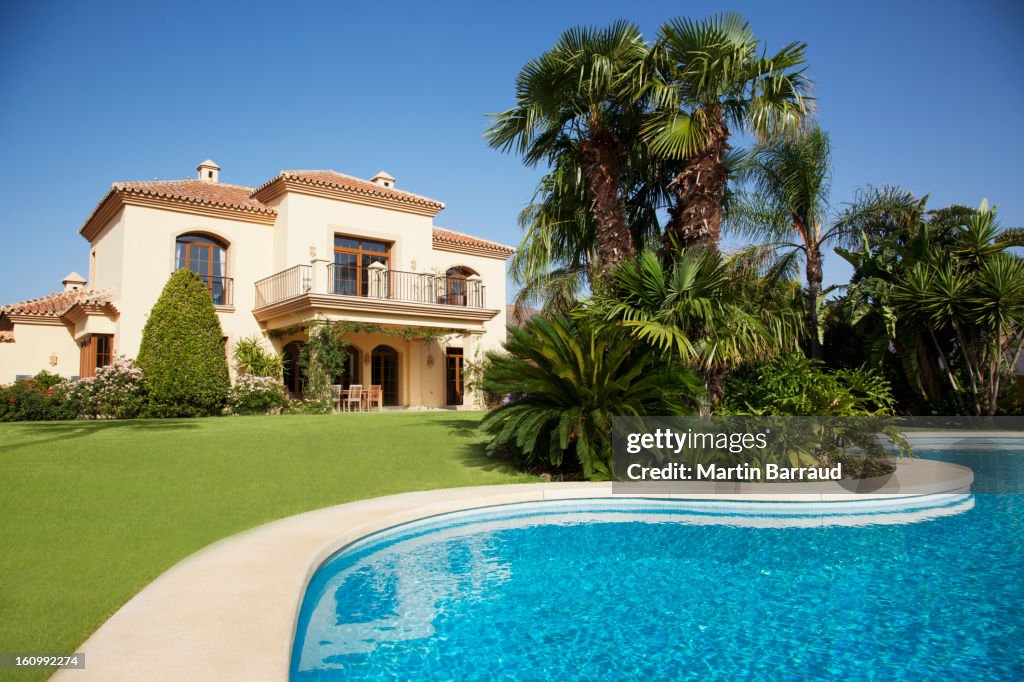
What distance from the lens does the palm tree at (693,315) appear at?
8133 millimetres

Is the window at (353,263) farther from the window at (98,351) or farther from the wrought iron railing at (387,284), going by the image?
the window at (98,351)

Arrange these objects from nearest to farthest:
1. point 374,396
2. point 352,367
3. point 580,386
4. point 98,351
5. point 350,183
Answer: point 580,386 < point 98,351 < point 374,396 < point 352,367 < point 350,183

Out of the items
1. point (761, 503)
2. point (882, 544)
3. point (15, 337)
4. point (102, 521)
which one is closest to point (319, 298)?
point (15, 337)

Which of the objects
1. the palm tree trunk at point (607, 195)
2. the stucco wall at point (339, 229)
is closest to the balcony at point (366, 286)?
the stucco wall at point (339, 229)

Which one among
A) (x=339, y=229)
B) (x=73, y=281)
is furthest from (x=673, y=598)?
(x=73, y=281)

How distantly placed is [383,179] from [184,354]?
12.2 metres

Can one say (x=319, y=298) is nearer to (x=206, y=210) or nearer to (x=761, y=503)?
(x=206, y=210)

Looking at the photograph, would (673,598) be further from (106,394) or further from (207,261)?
(207,261)

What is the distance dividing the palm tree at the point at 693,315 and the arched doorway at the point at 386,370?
1473 centimetres

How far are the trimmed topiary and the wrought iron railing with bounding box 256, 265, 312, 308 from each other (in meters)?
2.81

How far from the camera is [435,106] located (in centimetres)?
1466

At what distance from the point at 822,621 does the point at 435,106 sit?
13640mm

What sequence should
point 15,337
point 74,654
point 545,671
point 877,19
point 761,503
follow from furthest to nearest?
point 15,337 → point 877,19 → point 761,503 → point 545,671 → point 74,654

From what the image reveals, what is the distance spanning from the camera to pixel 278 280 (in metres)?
19.7
